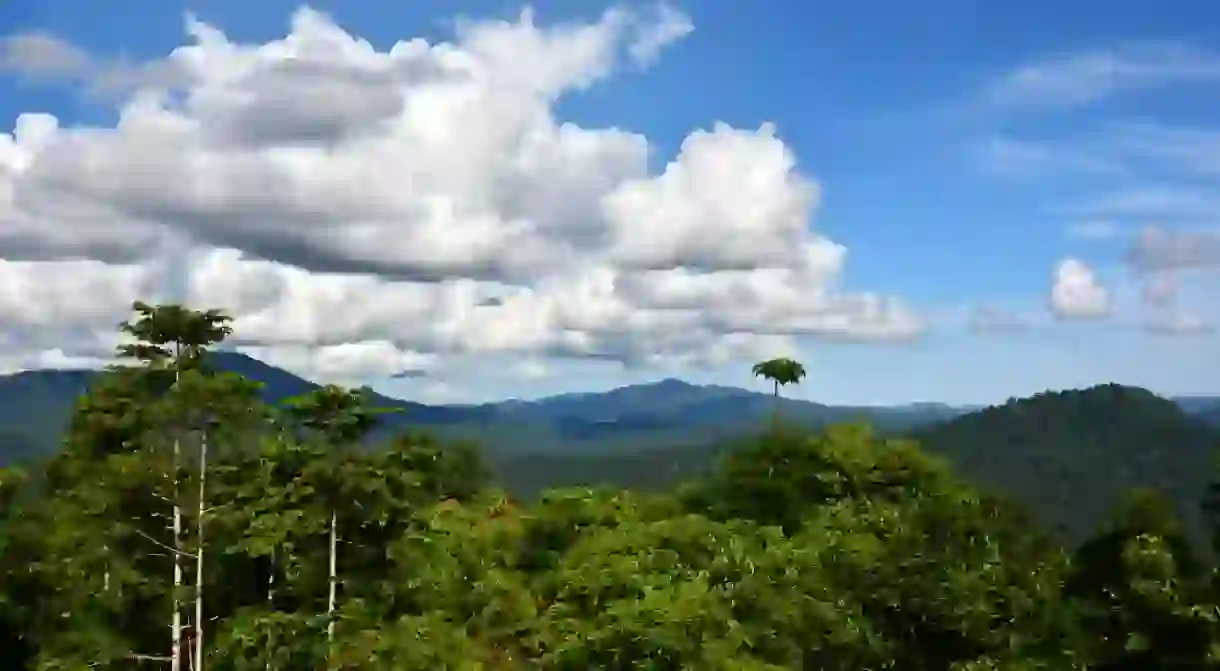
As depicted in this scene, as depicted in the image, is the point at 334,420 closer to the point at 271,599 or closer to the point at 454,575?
the point at 454,575

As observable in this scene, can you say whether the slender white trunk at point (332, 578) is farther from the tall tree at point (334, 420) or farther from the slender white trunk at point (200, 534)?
the slender white trunk at point (200, 534)

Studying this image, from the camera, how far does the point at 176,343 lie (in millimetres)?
27922

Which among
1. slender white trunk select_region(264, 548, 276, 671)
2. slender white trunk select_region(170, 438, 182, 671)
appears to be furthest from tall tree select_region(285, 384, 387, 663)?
slender white trunk select_region(170, 438, 182, 671)

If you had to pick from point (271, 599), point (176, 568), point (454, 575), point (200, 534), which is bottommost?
point (271, 599)

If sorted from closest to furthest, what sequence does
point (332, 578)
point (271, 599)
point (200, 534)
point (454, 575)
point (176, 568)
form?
point (200, 534) < point (176, 568) < point (332, 578) < point (454, 575) < point (271, 599)

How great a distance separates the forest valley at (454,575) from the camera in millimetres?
23688

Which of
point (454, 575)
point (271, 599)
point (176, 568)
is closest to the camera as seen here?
point (176, 568)

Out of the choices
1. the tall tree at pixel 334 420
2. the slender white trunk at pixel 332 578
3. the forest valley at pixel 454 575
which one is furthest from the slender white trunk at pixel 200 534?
the slender white trunk at pixel 332 578

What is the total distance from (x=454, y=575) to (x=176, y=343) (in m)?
8.80

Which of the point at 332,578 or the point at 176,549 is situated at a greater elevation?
the point at 176,549

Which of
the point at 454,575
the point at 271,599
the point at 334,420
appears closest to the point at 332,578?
the point at 454,575

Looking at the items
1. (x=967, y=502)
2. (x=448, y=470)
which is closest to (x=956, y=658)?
(x=967, y=502)

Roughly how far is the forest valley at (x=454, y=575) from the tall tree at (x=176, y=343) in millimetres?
55

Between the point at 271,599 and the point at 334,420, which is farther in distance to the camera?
the point at 271,599
